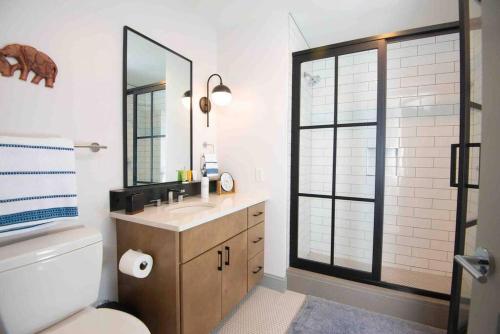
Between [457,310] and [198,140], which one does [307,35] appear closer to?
[198,140]

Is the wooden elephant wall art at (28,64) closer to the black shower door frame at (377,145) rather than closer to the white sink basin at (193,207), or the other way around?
the white sink basin at (193,207)

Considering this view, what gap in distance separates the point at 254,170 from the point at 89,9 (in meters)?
1.61

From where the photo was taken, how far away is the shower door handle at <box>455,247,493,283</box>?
0.57m

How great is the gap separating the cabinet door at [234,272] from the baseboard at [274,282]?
38 centimetres

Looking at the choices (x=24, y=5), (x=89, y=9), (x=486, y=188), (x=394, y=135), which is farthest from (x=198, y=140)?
(x=394, y=135)

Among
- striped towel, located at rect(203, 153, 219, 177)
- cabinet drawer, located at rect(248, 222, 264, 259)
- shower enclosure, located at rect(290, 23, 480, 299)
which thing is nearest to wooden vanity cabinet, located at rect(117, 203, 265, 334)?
cabinet drawer, located at rect(248, 222, 264, 259)

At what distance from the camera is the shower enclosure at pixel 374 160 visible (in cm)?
214

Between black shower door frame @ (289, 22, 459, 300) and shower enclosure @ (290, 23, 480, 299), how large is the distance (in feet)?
0.04

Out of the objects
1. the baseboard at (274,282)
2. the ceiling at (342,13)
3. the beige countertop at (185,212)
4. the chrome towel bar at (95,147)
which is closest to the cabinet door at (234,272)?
the beige countertop at (185,212)

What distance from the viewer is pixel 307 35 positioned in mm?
2312

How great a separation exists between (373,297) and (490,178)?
1.63m

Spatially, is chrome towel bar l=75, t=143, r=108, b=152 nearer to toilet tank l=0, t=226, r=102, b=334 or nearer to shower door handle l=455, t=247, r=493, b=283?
toilet tank l=0, t=226, r=102, b=334

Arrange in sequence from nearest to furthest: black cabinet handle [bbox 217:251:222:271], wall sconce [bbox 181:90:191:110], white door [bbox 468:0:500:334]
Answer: white door [bbox 468:0:500:334] → black cabinet handle [bbox 217:251:222:271] → wall sconce [bbox 181:90:191:110]

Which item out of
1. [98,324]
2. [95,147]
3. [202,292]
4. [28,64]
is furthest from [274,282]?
[28,64]
